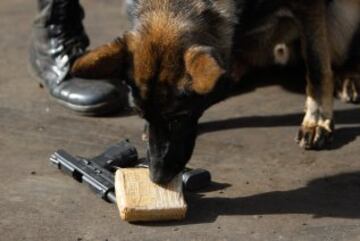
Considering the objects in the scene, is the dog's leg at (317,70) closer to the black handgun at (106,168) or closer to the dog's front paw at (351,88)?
the dog's front paw at (351,88)

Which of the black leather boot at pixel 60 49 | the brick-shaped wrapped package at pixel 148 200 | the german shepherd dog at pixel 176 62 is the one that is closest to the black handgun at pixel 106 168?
the brick-shaped wrapped package at pixel 148 200

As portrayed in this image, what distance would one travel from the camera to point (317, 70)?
5047mm

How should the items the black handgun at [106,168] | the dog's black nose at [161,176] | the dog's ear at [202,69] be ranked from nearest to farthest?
1. the dog's ear at [202,69]
2. the dog's black nose at [161,176]
3. the black handgun at [106,168]

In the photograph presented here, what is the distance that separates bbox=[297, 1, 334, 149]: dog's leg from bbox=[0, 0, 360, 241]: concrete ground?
16cm

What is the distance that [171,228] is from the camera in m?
3.93

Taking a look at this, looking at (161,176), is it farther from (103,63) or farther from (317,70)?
(317,70)

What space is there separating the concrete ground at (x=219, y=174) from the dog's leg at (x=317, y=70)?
0.52 feet

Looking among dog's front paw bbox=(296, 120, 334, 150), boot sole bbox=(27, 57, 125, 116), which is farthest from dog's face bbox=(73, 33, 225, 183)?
boot sole bbox=(27, 57, 125, 116)

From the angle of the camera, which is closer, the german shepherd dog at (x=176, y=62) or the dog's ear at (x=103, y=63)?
the german shepherd dog at (x=176, y=62)

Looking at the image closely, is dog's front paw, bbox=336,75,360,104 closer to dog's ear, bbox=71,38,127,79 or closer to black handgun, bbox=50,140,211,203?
black handgun, bbox=50,140,211,203

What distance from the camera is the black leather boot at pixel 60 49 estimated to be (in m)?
5.46

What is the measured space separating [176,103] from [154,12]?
516 millimetres

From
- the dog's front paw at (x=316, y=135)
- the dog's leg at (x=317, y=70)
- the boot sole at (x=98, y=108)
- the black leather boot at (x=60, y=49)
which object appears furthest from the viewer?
the black leather boot at (x=60, y=49)

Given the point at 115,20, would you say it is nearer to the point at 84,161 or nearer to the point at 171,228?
the point at 84,161
